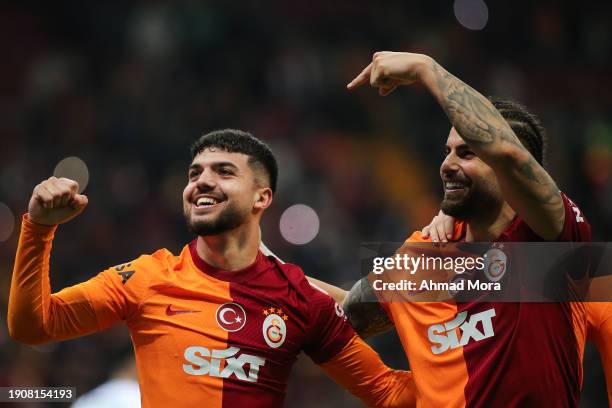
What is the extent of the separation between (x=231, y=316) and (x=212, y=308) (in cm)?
8

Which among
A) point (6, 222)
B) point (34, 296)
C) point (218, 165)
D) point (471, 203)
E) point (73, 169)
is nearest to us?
point (34, 296)

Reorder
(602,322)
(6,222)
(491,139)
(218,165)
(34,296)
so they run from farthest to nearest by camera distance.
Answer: (6,222) < (218,165) < (602,322) < (34,296) < (491,139)

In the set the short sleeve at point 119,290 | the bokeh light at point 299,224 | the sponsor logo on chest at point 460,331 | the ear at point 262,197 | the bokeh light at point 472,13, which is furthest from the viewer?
the bokeh light at point 472,13

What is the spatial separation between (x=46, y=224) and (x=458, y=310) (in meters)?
1.56

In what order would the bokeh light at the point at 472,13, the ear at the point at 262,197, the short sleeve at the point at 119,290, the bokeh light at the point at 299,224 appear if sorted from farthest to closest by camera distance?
the bokeh light at the point at 472,13, the bokeh light at the point at 299,224, the ear at the point at 262,197, the short sleeve at the point at 119,290

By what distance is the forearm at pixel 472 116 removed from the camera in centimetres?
312

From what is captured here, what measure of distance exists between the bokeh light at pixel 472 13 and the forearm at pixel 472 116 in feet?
29.3

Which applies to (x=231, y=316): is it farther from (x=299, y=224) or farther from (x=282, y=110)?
(x=282, y=110)

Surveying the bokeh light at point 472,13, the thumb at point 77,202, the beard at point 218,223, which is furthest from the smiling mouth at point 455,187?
the bokeh light at point 472,13

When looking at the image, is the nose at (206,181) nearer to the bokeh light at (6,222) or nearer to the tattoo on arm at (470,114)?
the tattoo on arm at (470,114)

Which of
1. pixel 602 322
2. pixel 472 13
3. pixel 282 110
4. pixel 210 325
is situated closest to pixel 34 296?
pixel 210 325

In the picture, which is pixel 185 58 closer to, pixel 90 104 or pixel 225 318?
pixel 90 104

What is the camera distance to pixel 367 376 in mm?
4051

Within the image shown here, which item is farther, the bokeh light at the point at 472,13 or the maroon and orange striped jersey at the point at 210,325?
the bokeh light at the point at 472,13
